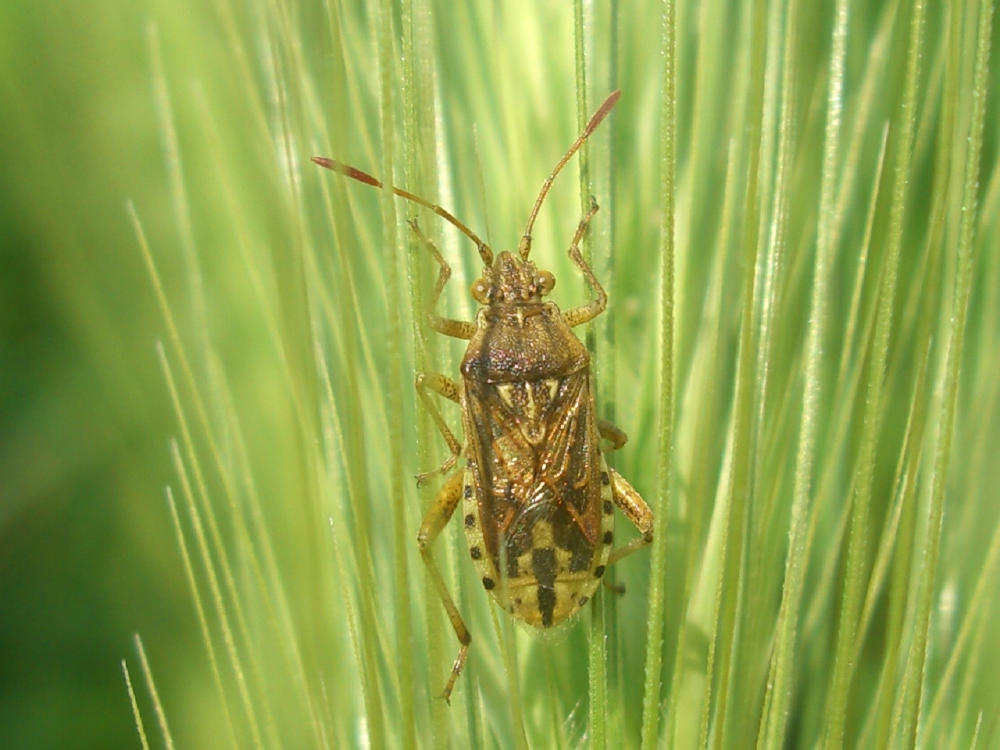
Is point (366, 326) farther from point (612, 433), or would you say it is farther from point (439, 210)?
point (612, 433)

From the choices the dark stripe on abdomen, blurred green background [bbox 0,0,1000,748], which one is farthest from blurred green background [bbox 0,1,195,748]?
the dark stripe on abdomen

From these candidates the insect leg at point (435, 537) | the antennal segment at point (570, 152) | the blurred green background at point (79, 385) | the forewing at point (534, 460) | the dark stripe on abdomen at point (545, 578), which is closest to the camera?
the insect leg at point (435, 537)

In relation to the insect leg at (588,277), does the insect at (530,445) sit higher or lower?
lower

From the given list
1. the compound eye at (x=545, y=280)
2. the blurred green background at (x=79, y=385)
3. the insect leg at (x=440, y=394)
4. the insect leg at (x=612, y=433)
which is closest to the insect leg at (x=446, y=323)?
the insect leg at (x=440, y=394)

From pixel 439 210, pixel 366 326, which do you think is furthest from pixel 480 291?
pixel 439 210

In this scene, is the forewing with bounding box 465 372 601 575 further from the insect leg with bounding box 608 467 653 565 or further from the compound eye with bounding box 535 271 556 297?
the compound eye with bounding box 535 271 556 297

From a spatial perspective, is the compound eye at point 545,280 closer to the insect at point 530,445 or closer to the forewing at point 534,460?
the insect at point 530,445

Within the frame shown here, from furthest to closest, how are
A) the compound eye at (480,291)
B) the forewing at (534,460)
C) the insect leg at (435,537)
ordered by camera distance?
the compound eye at (480,291) < the forewing at (534,460) < the insect leg at (435,537)

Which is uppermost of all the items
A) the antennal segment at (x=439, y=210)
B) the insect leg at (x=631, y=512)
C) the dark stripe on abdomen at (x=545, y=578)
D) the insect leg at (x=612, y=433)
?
the antennal segment at (x=439, y=210)
